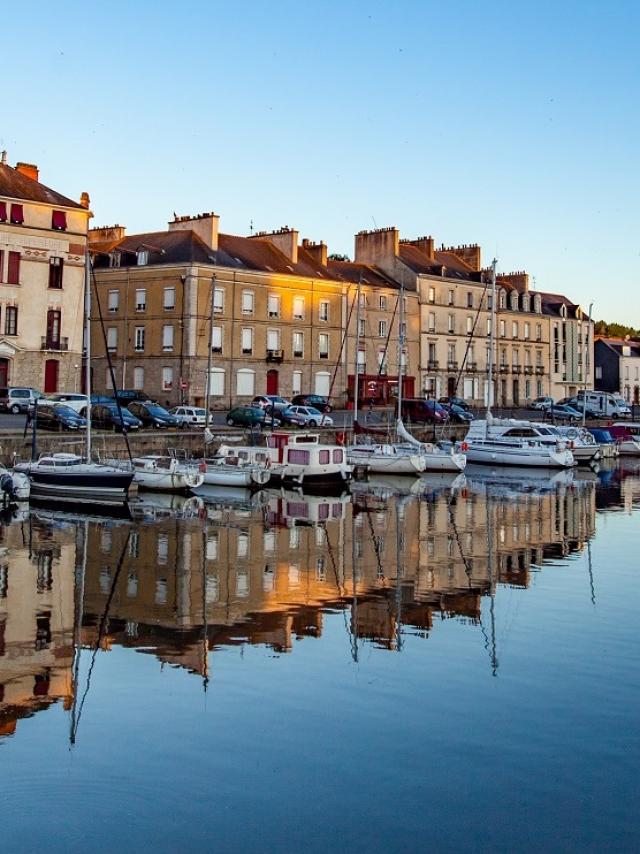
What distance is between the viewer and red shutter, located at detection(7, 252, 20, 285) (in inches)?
2163

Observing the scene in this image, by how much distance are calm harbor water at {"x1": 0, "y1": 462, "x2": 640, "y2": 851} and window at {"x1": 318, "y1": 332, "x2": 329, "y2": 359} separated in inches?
1749

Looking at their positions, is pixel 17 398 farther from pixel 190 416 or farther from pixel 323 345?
pixel 323 345

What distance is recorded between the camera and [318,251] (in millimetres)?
74750

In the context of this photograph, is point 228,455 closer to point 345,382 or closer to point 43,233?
point 43,233

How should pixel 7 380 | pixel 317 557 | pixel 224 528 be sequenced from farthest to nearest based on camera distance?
pixel 7 380 < pixel 224 528 < pixel 317 557

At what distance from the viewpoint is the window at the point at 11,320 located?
54906mm

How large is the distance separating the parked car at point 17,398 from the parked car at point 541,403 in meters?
38.0

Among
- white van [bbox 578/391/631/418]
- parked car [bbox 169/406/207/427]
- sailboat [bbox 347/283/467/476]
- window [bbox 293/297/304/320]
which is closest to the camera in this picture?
sailboat [bbox 347/283/467/476]

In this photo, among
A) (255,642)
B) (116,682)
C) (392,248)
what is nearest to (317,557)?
(255,642)

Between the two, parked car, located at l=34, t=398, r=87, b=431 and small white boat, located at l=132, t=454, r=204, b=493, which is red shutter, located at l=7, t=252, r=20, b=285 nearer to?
parked car, located at l=34, t=398, r=87, b=431

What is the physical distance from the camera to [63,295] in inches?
2242

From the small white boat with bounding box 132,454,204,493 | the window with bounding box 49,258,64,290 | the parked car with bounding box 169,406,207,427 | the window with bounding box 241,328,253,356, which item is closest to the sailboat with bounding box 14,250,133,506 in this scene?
the small white boat with bounding box 132,454,204,493

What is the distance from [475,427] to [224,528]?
31.2 metres

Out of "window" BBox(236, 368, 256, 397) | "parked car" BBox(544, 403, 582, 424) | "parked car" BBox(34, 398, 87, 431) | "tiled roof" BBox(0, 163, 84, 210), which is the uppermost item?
"tiled roof" BBox(0, 163, 84, 210)
